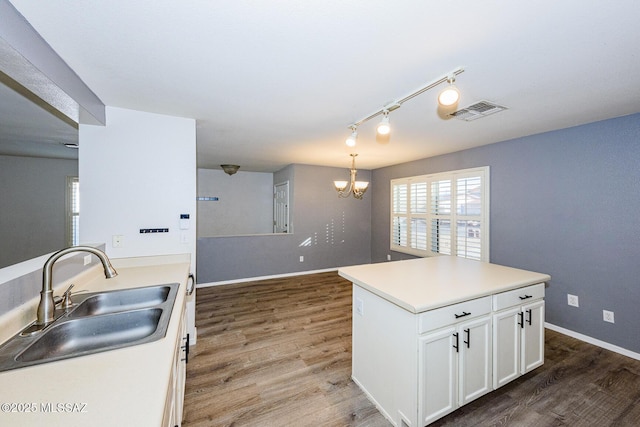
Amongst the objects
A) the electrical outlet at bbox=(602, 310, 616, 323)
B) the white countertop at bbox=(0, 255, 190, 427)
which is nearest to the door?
the white countertop at bbox=(0, 255, 190, 427)

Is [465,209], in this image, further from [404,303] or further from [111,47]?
[111,47]

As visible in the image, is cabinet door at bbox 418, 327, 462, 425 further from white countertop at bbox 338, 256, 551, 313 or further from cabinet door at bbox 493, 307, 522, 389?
cabinet door at bbox 493, 307, 522, 389

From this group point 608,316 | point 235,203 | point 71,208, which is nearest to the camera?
point 608,316

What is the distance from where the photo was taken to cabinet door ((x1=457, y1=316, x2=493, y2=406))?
5.45 feet

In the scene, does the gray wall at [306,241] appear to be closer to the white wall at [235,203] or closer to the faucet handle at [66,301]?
the white wall at [235,203]

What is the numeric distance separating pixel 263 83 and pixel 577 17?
181cm

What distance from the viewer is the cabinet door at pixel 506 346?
181cm

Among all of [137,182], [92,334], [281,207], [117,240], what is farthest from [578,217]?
[281,207]

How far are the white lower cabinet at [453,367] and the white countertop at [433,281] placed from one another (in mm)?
209

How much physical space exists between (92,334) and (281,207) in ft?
16.2

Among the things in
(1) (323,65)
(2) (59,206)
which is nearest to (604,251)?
(1) (323,65)

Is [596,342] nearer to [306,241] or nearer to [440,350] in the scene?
[440,350]

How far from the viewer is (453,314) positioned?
161 cm

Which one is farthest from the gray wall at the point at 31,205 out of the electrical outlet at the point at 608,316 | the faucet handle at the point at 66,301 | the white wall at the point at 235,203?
the electrical outlet at the point at 608,316
